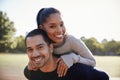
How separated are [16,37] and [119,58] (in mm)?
471

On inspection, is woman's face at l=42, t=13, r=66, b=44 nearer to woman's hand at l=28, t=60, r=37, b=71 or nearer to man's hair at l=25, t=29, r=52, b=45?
man's hair at l=25, t=29, r=52, b=45

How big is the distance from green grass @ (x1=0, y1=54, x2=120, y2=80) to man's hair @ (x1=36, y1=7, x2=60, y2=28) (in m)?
0.18

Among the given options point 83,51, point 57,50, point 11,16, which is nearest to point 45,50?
point 57,50

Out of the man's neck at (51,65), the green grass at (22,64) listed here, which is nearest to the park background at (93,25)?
the green grass at (22,64)

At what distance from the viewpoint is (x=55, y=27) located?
1.29m

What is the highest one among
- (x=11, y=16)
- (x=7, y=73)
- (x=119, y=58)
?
(x=11, y=16)

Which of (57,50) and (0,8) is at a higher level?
(0,8)

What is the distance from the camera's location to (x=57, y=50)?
52.6 inches

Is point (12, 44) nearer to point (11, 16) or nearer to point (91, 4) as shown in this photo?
point (11, 16)

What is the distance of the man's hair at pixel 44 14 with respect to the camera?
1.28 meters

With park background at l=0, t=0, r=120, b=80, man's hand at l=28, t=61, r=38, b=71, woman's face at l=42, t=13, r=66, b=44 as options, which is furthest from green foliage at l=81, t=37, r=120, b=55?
man's hand at l=28, t=61, r=38, b=71

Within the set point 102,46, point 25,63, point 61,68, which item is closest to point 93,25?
point 102,46

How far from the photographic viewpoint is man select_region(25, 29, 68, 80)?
1.30m

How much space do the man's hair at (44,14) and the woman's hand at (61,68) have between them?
178 millimetres
